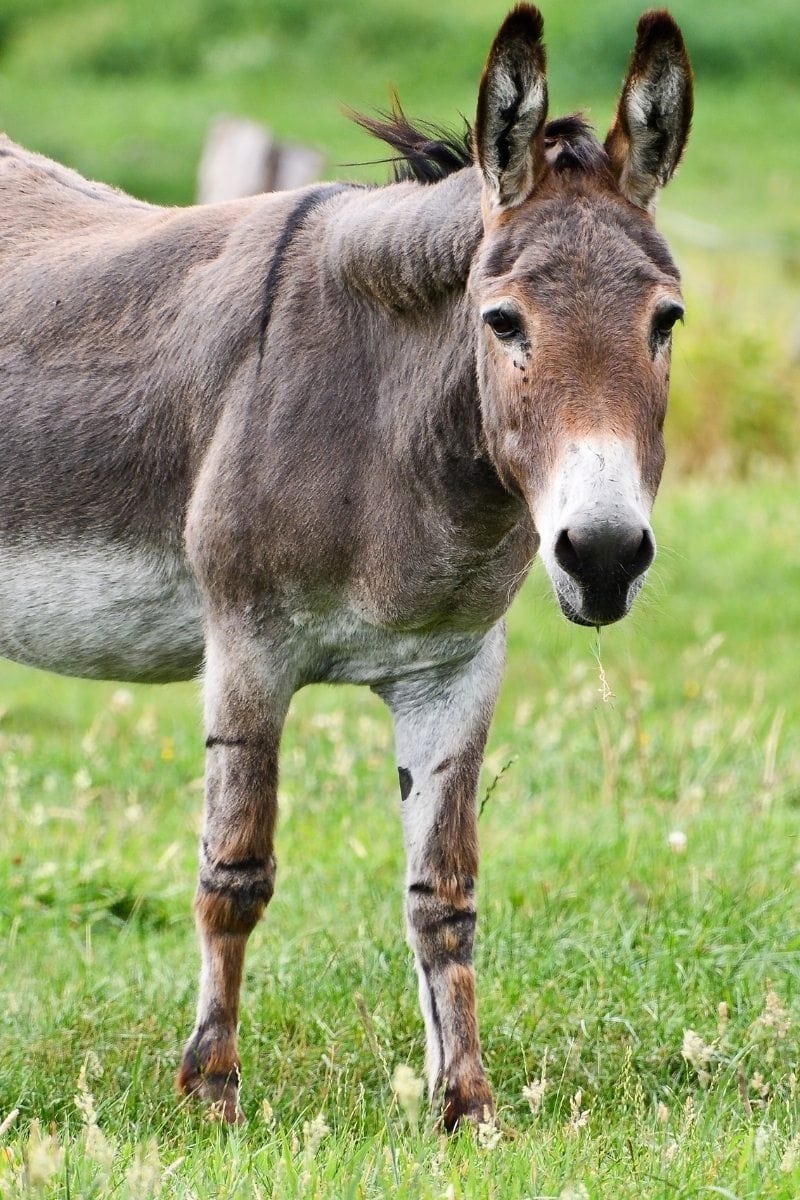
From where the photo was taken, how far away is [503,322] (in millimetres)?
3031

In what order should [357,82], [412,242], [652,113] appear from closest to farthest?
1. [652,113]
2. [412,242]
3. [357,82]

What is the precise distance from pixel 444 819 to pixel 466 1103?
26.9 inches

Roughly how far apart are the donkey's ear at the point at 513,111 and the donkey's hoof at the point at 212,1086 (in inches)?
80.8

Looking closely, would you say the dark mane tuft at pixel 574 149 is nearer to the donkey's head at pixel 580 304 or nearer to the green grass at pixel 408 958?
the donkey's head at pixel 580 304

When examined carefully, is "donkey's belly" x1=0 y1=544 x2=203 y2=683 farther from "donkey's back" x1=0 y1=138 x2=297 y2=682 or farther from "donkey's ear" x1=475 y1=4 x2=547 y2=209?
"donkey's ear" x1=475 y1=4 x2=547 y2=209

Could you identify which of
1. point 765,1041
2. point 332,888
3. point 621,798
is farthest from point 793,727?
point 765,1041

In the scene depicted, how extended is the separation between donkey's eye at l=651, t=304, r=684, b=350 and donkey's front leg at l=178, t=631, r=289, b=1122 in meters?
1.22

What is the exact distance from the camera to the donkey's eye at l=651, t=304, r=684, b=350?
2.99 m

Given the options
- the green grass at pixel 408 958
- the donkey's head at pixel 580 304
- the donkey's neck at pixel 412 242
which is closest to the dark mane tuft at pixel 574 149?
the donkey's head at pixel 580 304

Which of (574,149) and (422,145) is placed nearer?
(574,149)

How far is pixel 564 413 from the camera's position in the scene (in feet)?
9.50

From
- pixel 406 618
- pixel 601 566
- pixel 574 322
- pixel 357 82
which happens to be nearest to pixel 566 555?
pixel 601 566

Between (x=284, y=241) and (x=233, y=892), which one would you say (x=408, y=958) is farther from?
(x=284, y=241)

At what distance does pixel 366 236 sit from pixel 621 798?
275 cm
